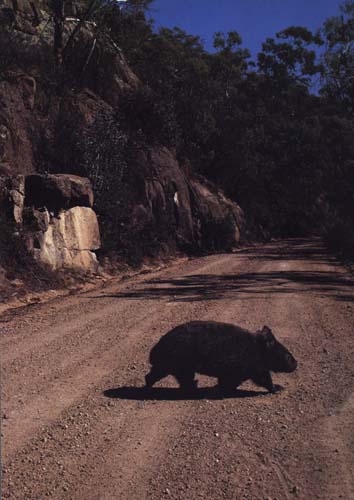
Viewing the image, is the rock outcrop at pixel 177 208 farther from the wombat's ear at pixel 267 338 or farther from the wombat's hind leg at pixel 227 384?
the wombat's hind leg at pixel 227 384

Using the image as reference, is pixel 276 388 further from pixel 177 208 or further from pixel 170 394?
pixel 177 208

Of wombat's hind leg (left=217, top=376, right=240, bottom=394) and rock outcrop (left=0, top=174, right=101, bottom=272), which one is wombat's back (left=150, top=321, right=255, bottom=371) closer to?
wombat's hind leg (left=217, top=376, right=240, bottom=394)

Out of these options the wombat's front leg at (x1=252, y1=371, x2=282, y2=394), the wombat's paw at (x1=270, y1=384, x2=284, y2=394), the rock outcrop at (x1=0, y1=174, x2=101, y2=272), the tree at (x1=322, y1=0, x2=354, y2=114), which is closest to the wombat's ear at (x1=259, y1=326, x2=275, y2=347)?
the wombat's front leg at (x1=252, y1=371, x2=282, y2=394)

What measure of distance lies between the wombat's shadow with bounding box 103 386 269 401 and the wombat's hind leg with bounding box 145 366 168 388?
99 mm

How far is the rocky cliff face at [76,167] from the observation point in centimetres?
1695

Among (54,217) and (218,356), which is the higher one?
(54,217)

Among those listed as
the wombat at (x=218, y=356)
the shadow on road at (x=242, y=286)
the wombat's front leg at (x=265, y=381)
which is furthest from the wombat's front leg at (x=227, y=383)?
the shadow on road at (x=242, y=286)

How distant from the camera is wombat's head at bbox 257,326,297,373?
621 cm

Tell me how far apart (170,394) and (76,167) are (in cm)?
1607

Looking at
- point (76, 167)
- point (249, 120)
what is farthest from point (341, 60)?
point (76, 167)

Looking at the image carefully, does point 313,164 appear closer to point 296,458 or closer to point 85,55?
point 85,55

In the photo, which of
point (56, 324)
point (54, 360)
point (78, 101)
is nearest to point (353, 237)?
point (78, 101)

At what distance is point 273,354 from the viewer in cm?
627

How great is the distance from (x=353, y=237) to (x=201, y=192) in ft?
30.3
